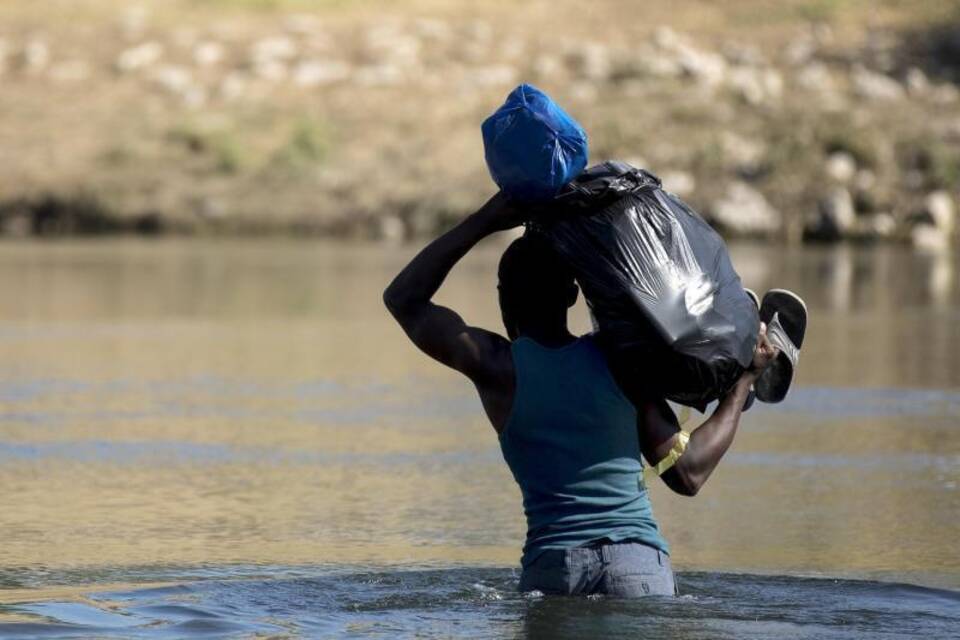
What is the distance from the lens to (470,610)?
6633mm

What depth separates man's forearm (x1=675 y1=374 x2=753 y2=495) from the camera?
233 inches

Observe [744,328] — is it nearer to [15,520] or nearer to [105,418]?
[15,520]

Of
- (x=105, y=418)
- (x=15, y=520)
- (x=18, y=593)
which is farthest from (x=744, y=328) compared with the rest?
(x=105, y=418)

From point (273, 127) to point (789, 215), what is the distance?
10.3 meters

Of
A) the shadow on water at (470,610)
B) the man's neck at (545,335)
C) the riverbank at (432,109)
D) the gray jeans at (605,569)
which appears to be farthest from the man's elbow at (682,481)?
the riverbank at (432,109)

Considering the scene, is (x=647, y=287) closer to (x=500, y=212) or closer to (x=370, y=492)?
(x=500, y=212)

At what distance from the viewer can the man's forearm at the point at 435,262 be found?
590 centimetres

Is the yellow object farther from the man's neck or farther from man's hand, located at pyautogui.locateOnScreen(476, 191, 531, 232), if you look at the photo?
man's hand, located at pyautogui.locateOnScreen(476, 191, 531, 232)

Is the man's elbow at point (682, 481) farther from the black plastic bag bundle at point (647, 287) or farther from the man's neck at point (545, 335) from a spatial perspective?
the man's neck at point (545, 335)

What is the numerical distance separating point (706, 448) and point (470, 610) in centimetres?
111

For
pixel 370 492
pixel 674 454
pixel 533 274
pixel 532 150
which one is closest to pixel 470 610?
pixel 674 454

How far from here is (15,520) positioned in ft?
28.4

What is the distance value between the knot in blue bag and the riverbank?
23.4 m

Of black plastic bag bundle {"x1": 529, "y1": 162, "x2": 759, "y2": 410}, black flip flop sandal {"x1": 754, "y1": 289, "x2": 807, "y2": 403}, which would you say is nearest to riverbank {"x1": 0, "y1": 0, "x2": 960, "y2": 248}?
black flip flop sandal {"x1": 754, "y1": 289, "x2": 807, "y2": 403}
